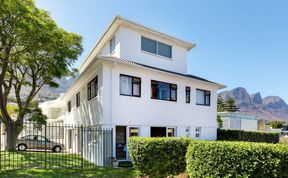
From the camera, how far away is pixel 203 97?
20.9 m

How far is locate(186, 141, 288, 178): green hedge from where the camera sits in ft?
24.3

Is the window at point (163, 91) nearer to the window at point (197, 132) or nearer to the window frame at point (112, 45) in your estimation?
the window at point (197, 132)

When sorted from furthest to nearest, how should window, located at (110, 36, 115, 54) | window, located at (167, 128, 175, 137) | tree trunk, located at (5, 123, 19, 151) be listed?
window, located at (110, 36, 115, 54), tree trunk, located at (5, 123, 19, 151), window, located at (167, 128, 175, 137)

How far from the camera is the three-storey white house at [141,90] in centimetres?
1482

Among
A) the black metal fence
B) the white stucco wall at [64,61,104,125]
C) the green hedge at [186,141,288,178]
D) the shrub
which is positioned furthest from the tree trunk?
the green hedge at [186,141,288,178]

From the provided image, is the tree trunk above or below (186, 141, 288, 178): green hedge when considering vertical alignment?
below

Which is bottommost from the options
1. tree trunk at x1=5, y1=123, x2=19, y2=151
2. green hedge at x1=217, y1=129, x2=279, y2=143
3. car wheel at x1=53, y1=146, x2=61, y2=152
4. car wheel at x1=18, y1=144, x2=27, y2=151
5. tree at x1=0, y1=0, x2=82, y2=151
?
car wheel at x1=53, y1=146, x2=61, y2=152

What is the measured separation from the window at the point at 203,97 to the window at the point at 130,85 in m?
6.56

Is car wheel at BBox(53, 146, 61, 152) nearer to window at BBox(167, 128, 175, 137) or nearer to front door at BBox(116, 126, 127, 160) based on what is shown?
front door at BBox(116, 126, 127, 160)

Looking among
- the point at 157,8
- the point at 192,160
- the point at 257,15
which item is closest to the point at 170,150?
the point at 192,160

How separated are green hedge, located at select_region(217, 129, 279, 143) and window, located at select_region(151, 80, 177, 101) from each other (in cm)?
861

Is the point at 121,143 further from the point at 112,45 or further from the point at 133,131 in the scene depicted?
the point at 112,45

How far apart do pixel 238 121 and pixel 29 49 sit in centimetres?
3109

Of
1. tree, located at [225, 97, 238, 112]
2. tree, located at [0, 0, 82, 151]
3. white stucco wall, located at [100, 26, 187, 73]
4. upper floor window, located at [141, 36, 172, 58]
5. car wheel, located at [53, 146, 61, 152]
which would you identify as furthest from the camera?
tree, located at [225, 97, 238, 112]
